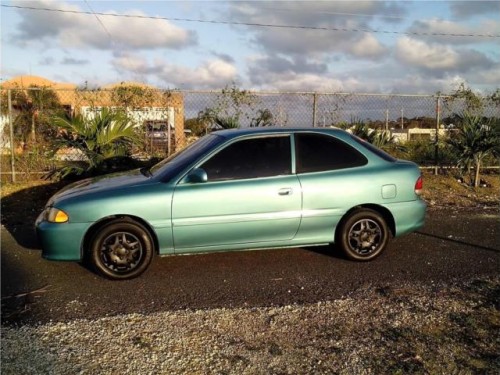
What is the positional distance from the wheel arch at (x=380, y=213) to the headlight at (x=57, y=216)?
2.90 m

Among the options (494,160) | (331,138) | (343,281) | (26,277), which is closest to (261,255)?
(343,281)

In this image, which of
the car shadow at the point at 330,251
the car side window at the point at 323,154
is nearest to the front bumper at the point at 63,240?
the car side window at the point at 323,154

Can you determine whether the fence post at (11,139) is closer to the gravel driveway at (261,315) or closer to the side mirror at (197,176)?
the gravel driveway at (261,315)

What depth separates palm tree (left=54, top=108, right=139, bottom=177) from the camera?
8.59 metres

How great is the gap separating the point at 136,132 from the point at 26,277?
5.10m

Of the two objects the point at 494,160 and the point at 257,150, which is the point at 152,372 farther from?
the point at 494,160

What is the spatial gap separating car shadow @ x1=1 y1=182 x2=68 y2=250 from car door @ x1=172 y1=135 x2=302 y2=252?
2.46m

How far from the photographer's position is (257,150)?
5.39 meters

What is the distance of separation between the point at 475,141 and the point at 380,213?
5.99 meters

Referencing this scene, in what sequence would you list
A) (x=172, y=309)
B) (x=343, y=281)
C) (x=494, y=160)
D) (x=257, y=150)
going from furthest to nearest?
(x=494, y=160), (x=257, y=150), (x=343, y=281), (x=172, y=309)

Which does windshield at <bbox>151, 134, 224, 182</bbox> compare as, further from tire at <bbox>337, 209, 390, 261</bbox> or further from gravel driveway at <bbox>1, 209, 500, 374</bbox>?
tire at <bbox>337, 209, 390, 261</bbox>

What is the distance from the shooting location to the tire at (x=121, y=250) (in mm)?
4930

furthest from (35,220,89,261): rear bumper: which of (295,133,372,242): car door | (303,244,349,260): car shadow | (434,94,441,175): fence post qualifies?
(434,94,441,175): fence post

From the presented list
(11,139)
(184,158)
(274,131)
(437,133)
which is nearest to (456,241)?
(274,131)
